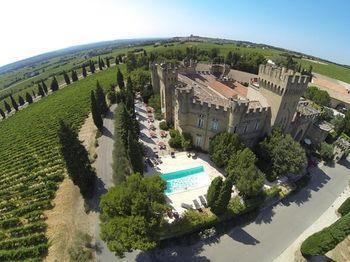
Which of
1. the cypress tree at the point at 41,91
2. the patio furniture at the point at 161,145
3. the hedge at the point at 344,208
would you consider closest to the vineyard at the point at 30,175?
the patio furniture at the point at 161,145

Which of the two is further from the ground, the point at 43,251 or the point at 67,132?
the point at 67,132

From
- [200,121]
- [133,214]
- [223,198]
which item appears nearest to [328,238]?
[223,198]

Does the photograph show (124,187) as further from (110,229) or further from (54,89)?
(54,89)

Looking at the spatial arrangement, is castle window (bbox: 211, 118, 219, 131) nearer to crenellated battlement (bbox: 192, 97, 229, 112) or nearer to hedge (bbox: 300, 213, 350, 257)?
crenellated battlement (bbox: 192, 97, 229, 112)

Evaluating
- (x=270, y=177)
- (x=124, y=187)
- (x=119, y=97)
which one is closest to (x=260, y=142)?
(x=270, y=177)

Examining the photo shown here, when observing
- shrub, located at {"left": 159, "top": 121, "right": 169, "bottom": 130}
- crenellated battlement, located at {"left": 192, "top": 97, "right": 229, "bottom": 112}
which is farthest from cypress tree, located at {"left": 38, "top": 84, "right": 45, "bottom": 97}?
crenellated battlement, located at {"left": 192, "top": 97, "right": 229, "bottom": 112}

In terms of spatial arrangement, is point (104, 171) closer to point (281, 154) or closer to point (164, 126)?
point (164, 126)

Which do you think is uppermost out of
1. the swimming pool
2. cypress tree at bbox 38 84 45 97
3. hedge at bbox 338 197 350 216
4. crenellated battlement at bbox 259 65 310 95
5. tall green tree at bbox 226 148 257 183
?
crenellated battlement at bbox 259 65 310 95
